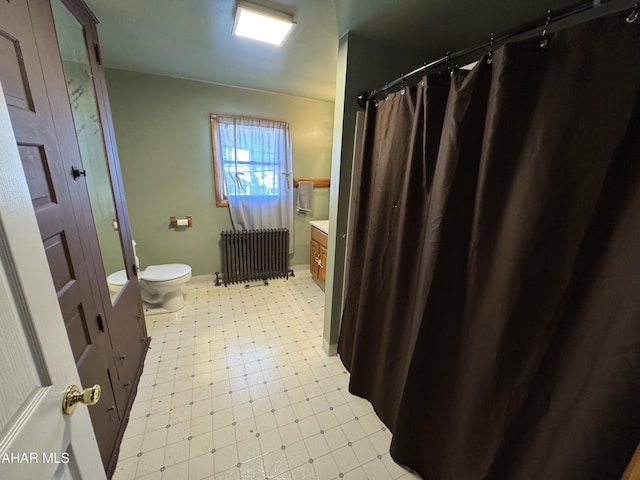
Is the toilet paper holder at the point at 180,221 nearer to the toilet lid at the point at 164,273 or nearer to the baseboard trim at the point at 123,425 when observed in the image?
the toilet lid at the point at 164,273

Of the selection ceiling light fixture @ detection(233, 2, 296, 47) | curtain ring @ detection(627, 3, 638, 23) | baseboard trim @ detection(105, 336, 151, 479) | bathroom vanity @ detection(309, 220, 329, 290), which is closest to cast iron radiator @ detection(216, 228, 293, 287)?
bathroom vanity @ detection(309, 220, 329, 290)

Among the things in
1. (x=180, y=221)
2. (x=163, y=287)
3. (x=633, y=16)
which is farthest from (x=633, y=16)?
(x=180, y=221)

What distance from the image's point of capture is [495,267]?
0.86 meters

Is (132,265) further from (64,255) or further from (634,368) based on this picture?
(634,368)

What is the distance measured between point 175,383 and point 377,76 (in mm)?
2419

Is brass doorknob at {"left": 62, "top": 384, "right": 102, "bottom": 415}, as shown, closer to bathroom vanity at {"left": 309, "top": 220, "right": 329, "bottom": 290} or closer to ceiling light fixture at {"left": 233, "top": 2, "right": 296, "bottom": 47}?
ceiling light fixture at {"left": 233, "top": 2, "right": 296, "bottom": 47}

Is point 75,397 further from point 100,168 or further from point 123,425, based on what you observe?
point 100,168

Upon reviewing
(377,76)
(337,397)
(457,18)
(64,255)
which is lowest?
(337,397)

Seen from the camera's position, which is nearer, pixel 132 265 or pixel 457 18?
pixel 457 18

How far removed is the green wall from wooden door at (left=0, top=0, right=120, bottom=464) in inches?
63.4

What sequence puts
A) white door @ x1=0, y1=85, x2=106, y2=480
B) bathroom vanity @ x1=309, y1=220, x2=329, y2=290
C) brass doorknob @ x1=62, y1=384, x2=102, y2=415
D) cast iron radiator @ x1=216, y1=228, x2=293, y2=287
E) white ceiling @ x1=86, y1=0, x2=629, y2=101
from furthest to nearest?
cast iron radiator @ x1=216, y1=228, x2=293, y2=287, bathroom vanity @ x1=309, y1=220, x2=329, y2=290, white ceiling @ x1=86, y1=0, x2=629, y2=101, brass doorknob @ x1=62, y1=384, x2=102, y2=415, white door @ x1=0, y1=85, x2=106, y2=480

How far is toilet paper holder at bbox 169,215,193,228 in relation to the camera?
108 inches

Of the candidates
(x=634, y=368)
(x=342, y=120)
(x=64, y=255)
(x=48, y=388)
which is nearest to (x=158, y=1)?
(x=342, y=120)

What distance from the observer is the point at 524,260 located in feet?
2.52
